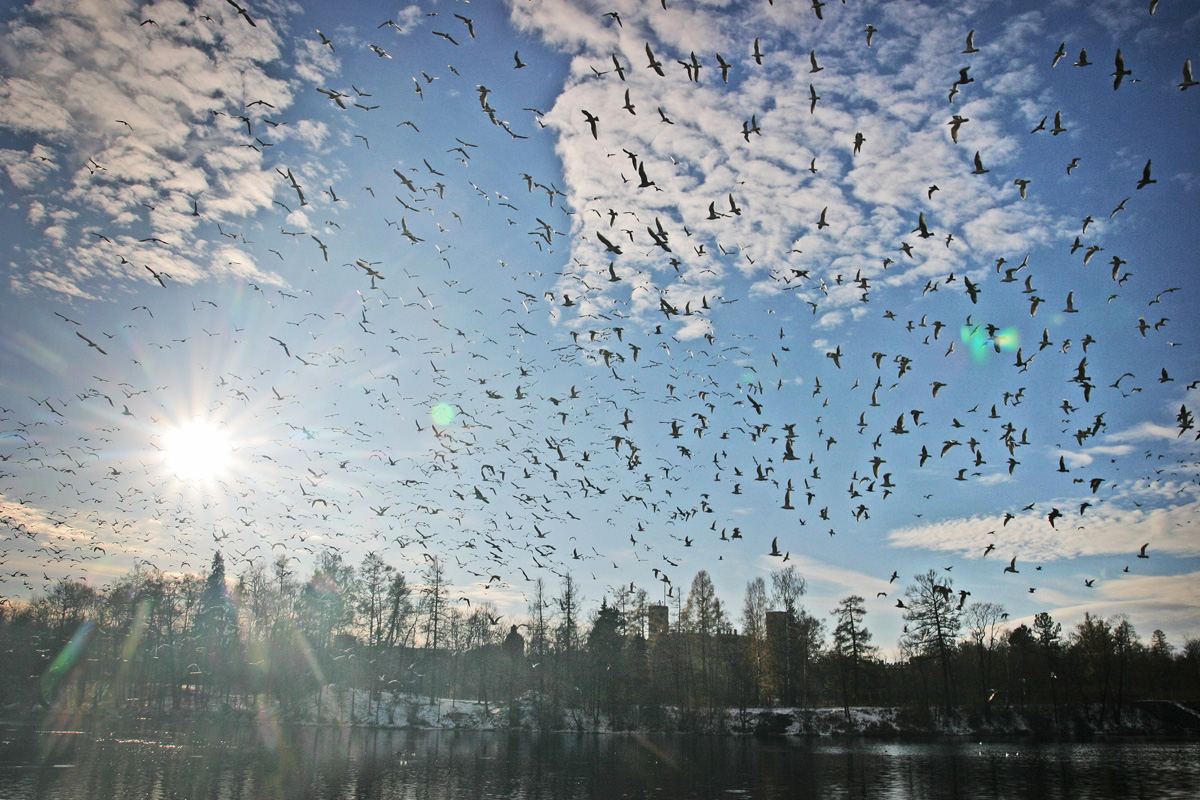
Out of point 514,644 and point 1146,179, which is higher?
point 1146,179

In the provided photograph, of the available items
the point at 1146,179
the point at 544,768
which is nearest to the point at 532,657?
the point at 544,768

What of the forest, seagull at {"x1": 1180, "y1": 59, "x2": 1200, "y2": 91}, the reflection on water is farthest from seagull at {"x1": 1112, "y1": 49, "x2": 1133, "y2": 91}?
the forest

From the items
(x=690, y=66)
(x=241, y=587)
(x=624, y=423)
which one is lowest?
(x=241, y=587)

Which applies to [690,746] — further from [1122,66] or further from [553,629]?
[1122,66]

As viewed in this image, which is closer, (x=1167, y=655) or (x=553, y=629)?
(x=553, y=629)

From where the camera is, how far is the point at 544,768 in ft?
117

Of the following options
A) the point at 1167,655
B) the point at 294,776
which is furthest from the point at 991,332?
the point at 1167,655

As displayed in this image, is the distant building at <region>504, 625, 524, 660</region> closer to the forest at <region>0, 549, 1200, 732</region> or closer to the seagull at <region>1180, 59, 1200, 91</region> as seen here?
the forest at <region>0, 549, 1200, 732</region>

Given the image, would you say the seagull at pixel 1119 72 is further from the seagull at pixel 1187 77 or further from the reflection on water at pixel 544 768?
the reflection on water at pixel 544 768

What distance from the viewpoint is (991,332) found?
21.0m

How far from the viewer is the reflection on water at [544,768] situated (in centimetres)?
2680

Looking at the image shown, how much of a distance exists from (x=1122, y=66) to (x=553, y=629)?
6738cm

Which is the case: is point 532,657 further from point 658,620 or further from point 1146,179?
point 1146,179

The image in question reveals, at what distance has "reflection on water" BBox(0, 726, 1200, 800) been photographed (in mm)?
26797
